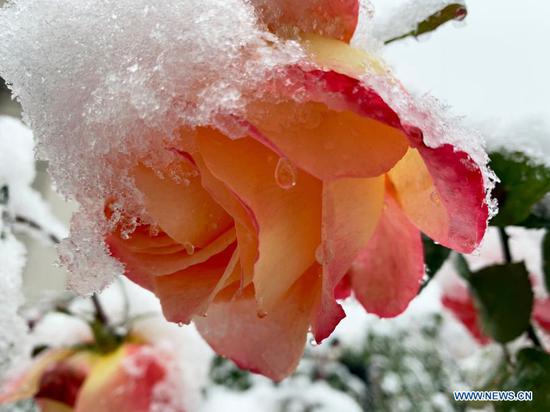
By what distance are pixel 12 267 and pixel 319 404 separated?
Answer: 1.75 ft

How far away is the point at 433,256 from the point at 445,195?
0.13 meters

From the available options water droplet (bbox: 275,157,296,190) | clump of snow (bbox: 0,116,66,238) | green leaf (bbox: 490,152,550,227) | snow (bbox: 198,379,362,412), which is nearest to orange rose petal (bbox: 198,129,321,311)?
water droplet (bbox: 275,157,296,190)

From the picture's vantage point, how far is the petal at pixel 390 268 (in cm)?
21

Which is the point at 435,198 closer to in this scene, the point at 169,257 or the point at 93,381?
the point at 169,257

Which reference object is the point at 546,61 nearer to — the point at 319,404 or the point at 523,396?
the point at 523,396

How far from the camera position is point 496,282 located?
0.30 meters

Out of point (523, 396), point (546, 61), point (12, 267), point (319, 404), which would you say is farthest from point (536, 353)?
point (319, 404)

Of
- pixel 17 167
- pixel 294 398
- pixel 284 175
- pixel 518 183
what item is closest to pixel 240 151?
pixel 284 175

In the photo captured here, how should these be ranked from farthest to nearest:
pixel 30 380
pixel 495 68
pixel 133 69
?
pixel 30 380 < pixel 495 68 < pixel 133 69

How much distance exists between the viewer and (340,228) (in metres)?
0.16

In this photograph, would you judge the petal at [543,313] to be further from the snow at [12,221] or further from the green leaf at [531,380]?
the snow at [12,221]

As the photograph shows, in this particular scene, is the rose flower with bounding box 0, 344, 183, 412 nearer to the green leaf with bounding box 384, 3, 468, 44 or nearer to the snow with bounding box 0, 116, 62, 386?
the snow with bounding box 0, 116, 62, 386

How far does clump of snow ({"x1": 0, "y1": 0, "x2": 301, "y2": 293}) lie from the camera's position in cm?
14

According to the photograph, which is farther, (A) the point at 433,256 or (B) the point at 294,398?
(B) the point at 294,398
